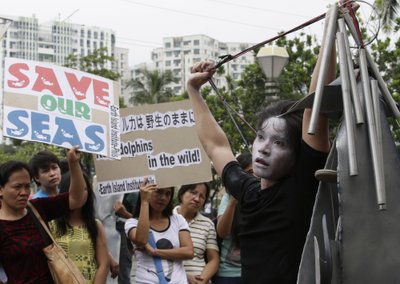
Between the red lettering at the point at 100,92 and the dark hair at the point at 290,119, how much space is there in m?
2.48

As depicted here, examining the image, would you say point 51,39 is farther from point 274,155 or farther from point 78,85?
point 274,155

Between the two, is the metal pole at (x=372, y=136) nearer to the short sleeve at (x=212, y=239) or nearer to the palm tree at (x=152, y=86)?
the short sleeve at (x=212, y=239)

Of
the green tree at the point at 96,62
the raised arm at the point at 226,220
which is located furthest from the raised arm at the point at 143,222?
the green tree at the point at 96,62

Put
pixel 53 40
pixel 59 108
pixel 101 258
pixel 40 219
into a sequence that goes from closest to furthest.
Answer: pixel 40 219, pixel 59 108, pixel 101 258, pixel 53 40

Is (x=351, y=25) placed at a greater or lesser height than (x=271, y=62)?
lesser

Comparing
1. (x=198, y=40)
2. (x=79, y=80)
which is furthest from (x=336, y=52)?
(x=198, y=40)

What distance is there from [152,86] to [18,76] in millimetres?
42274

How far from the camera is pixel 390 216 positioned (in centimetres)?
227

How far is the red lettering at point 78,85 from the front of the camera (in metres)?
5.26

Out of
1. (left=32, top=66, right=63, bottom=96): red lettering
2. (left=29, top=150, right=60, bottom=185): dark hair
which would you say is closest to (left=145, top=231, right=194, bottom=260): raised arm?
(left=29, top=150, right=60, bottom=185): dark hair

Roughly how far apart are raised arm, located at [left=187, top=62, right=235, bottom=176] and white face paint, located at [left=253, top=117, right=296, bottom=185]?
364 mm

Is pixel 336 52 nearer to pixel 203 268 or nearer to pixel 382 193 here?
pixel 382 193

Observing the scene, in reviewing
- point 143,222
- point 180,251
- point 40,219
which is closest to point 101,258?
point 143,222

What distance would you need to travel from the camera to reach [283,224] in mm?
2805
